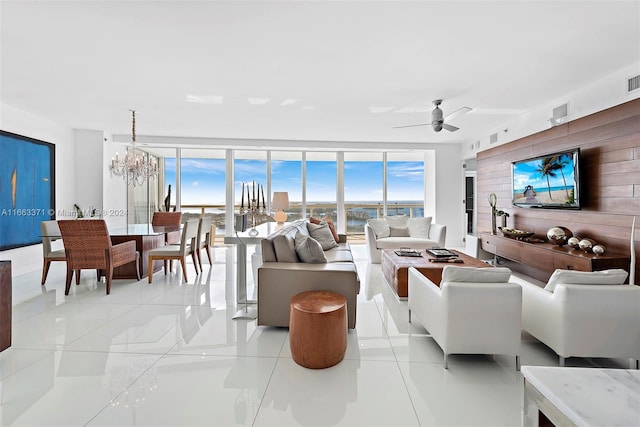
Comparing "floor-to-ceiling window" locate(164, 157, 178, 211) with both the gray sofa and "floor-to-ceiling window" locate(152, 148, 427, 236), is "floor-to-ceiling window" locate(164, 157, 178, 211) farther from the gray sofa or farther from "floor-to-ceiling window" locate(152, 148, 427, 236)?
the gray sofa

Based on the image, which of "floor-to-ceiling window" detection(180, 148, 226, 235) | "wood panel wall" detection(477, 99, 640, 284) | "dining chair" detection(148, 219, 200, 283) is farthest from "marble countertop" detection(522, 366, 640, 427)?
"floor-to-ceiling window" detection(180, 148, 226, 235)

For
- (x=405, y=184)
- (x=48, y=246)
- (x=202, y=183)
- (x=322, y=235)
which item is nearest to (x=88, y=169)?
(x=202, y=183)

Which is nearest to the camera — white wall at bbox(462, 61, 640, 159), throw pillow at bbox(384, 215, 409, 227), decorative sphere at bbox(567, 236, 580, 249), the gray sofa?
the gray sofa

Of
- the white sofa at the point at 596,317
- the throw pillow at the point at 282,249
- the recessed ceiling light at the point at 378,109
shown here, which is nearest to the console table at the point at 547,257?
the white sofa at the point at 596,317

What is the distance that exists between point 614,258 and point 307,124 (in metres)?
4.71

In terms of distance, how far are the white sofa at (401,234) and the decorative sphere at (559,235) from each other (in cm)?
174

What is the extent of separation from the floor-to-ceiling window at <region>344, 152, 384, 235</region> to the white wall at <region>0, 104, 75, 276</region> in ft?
19.3

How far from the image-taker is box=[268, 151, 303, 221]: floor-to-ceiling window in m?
8.07

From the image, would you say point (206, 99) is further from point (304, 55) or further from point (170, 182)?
point (170, 182)

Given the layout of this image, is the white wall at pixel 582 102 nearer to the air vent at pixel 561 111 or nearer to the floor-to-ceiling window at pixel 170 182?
the air vent at pixel 561 111

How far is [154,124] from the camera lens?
5.96 m

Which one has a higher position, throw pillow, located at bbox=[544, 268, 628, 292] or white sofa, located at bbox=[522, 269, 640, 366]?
throw pillow, located at bbox=[544, 268, 628, 292]

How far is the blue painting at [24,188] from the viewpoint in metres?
4.75

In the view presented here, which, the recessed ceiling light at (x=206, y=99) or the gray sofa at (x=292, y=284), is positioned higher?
the recessed ceiling light at (x=206, y=99)
